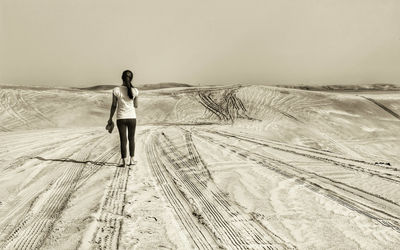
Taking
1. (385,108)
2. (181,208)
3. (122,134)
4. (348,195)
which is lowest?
(385,108)

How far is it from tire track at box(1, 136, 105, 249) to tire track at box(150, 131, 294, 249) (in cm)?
157

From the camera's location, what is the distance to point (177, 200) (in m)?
4.88

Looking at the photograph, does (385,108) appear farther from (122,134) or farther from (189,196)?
(189,196)

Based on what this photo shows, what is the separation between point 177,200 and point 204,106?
66.4 ft

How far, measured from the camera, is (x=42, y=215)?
14.2ft

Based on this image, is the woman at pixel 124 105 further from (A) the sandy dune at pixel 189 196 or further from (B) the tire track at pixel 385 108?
(B) the tire track at pixel 385 108

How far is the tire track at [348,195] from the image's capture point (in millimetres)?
4344

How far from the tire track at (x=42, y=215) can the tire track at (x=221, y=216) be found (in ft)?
5.14

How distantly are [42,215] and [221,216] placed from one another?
200 cm

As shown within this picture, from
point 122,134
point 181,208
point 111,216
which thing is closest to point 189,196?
point 181,208

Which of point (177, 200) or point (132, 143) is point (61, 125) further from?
point (177, 200)

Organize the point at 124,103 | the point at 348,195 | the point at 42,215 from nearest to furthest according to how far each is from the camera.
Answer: the point at 42,215, the point at 348,195, the point at 124,103

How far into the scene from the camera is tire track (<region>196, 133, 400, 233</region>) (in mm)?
4344

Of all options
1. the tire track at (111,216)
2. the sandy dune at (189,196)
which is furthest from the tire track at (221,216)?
the tire track at (111,216)
